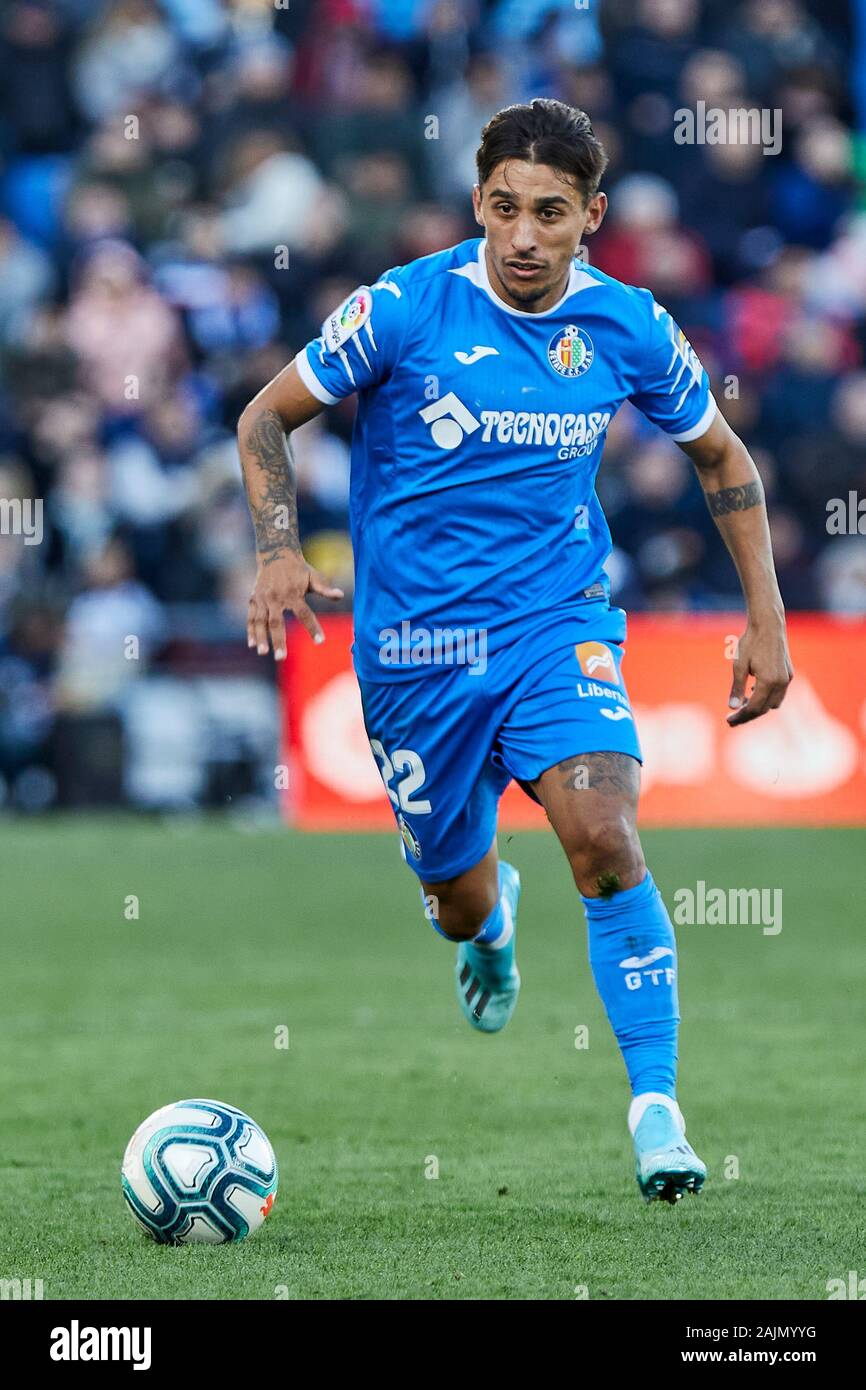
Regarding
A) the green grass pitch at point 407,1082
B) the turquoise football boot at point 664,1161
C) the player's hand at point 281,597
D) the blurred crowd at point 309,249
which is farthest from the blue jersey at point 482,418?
the blurred crowd at point 309,249

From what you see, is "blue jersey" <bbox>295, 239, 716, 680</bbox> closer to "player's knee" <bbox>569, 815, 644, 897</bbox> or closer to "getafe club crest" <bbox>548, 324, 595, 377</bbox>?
"getafe club crest" <bbox>548, 324, 595, 377</bbox>

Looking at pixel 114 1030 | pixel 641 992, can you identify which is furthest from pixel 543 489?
pixel 114 1030

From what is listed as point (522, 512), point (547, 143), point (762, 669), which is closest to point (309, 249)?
point (522, 512)

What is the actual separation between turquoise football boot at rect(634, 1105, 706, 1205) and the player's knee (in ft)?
1.81

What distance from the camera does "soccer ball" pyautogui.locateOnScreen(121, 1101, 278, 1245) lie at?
5.14m

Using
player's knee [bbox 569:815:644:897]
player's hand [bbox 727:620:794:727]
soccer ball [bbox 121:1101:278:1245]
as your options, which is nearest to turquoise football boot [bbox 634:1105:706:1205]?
player's knee [bbox 569:815:644:897]

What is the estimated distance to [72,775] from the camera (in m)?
15.2

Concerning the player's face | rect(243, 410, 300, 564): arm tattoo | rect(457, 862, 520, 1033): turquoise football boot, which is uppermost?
the player's face

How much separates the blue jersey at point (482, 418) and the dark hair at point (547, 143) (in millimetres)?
288

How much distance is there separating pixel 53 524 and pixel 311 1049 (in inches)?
337

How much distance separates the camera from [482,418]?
570 cm

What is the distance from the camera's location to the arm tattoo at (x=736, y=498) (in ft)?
19.5

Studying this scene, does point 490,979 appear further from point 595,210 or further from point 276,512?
point 595,210

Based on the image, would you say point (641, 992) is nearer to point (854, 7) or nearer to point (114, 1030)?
point (114, 1030)
